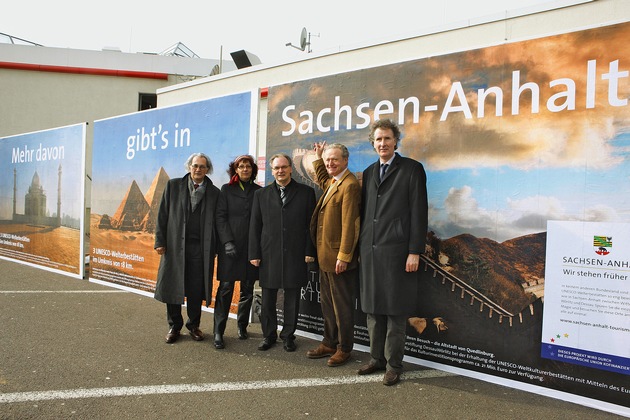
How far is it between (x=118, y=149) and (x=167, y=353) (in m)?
4.72

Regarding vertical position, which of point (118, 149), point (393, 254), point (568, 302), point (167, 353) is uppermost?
point (118, 149)

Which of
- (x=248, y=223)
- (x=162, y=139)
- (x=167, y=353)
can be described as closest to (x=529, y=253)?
(x=248, y=223)

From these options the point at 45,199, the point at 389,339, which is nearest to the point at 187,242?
the point at 389,339

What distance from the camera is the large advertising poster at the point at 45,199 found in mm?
9656

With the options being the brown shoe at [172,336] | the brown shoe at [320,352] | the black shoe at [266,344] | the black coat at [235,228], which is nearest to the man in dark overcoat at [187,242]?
the brown shoe at [172,336]

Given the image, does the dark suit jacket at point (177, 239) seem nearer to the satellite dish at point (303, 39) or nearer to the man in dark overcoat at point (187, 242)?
the man in dark overcoat at point (187, 242)

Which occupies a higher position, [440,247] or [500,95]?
[500,95]

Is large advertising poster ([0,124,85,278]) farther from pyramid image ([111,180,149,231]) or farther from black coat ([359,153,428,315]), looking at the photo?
black coat ([359,153,428,315])

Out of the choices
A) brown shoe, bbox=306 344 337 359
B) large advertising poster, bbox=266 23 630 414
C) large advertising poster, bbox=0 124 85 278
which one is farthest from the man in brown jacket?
large advertising poster, bbox=0 124 85 278

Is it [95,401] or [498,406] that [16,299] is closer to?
[95,401]

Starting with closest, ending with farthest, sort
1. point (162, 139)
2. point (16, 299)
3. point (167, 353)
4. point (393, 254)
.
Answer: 1. point (393, 254)
2. point (167, 353)
3. point (16, 299)
4. point (162, 139)

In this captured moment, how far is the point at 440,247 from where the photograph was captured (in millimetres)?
4641

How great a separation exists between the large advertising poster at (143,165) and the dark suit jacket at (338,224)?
82.4 inches

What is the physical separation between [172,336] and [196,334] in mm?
263
